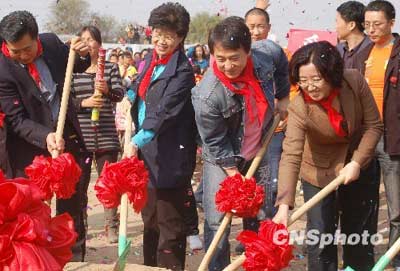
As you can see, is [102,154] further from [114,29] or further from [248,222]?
[114,29]

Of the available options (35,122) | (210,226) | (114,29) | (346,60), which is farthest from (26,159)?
(114,29)

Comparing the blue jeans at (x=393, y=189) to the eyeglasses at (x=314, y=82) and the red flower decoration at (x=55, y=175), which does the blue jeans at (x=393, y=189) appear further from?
the red flower decoration at (x=55, y=175)

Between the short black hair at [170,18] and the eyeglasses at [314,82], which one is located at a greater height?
the short black hair at [170,18]

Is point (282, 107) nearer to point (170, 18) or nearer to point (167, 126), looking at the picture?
point (167, 126)

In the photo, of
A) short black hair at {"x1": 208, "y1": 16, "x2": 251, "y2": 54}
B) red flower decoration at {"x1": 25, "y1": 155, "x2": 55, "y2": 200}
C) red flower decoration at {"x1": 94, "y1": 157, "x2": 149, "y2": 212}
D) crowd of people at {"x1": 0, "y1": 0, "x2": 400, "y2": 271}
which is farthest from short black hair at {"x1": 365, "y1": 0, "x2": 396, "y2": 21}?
red flower decoration at {"x1": 25, "y1": 155, "x2": 55, "y2": 200}

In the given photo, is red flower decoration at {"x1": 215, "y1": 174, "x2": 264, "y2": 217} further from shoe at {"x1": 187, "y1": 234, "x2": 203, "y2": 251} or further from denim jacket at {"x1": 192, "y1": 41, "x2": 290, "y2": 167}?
shoe at {"x1": 187, "y1": 234, "x2": 203, "y2": 251}

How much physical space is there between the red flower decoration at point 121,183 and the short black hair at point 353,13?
2786 millimetres

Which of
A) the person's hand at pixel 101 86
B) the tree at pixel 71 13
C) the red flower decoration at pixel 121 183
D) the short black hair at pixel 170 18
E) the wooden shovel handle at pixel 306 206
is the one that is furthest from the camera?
the tree at pixel 71 13

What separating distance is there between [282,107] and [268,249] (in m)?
1.51

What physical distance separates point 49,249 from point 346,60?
146 inches

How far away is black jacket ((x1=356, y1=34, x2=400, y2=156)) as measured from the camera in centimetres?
496

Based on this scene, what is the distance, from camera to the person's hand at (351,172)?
12.3ft

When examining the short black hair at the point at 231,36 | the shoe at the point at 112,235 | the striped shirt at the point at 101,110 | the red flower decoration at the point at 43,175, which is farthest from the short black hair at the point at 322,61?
the shoe at the point at 112,235

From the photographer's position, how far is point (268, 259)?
10.8ft
